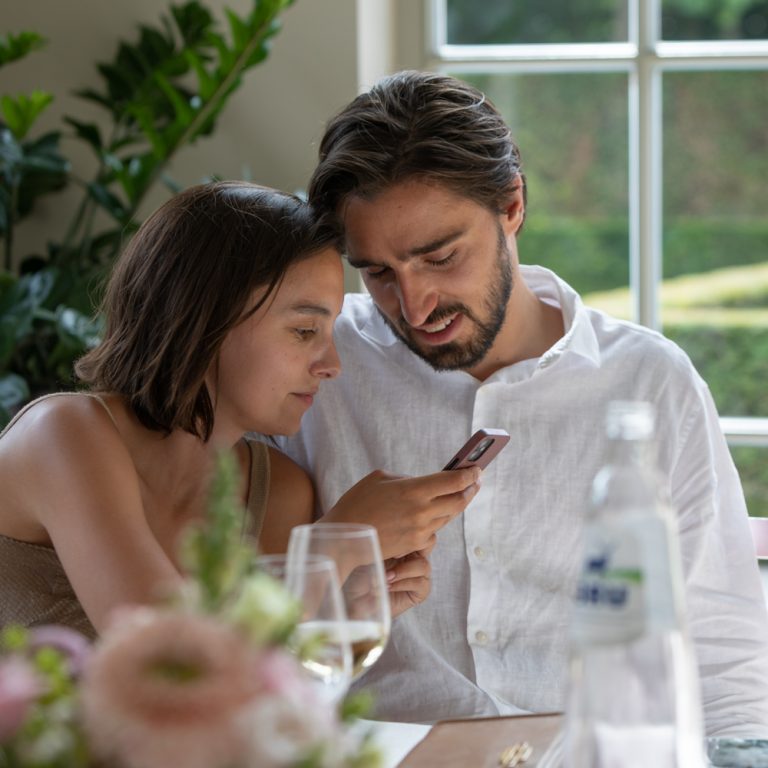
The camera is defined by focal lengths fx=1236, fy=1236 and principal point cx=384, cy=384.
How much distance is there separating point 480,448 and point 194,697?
1097 millimetres

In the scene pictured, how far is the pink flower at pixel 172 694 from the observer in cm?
55

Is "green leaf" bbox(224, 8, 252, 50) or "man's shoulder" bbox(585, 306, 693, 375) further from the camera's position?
"green leaf" bbox(224, 8, 252, 50)

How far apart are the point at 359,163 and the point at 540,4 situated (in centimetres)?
194

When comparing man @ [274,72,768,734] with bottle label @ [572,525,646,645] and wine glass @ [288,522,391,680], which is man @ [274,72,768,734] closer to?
wine glass @ [288,522,391,680]

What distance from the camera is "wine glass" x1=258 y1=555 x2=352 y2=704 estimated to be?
2.79 ft

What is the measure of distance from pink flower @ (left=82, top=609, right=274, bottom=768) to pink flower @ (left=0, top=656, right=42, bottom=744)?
0.03m

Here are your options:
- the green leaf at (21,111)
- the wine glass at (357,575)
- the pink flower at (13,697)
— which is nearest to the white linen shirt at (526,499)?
the wine glass at (357,575)

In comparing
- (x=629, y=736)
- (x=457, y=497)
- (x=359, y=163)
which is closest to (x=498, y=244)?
(x=359, y=163)

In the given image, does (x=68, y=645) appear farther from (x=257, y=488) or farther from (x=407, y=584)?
(x=257, y=488)

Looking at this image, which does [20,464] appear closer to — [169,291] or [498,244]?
[169,291]

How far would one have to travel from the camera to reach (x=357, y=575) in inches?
39.0

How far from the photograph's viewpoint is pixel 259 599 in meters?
0.63

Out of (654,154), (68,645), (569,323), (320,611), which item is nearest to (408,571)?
(569,323)

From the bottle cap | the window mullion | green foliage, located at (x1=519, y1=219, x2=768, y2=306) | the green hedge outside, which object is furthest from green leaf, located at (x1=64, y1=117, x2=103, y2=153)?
the bottle cap
